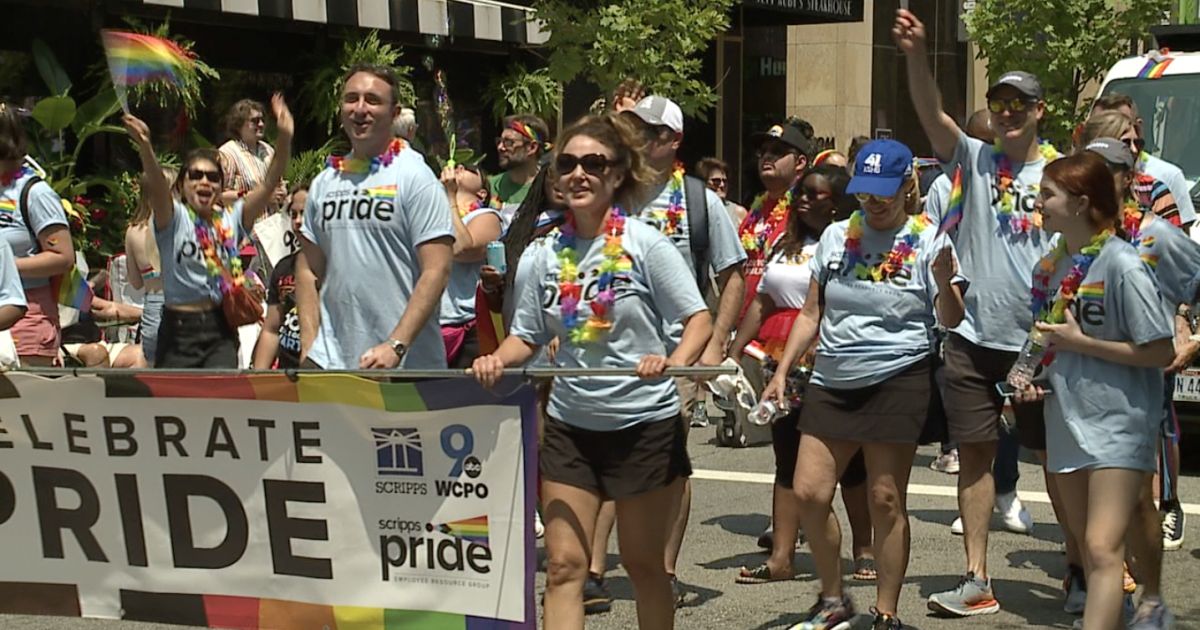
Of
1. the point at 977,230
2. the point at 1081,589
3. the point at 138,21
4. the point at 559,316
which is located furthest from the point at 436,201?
the point at 138,21

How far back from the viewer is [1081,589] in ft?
23.9

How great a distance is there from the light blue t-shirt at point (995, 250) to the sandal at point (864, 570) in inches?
51.0

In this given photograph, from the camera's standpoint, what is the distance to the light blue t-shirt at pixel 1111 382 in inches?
226

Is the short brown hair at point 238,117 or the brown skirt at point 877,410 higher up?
the short brown hair at point 238,117

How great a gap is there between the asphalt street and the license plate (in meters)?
0.44

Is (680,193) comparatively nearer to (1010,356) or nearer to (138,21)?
(1010,356)

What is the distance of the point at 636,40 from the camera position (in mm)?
16797

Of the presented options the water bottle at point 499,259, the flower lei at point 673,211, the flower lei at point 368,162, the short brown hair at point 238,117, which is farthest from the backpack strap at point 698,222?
the short brown hair at point 238,117

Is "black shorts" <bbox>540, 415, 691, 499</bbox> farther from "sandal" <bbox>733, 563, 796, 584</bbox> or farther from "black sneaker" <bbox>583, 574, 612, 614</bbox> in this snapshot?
"sandal" <bbox>733, 563, 796, 584</bbox>

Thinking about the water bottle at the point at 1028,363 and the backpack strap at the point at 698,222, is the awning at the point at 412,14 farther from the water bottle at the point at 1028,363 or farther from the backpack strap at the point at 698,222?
the water bottle at the point at 1028,363

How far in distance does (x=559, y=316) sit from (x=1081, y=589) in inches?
109

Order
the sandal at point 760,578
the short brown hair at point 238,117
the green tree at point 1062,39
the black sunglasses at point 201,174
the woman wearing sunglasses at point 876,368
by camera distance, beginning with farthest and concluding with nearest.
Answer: the green tree at point 1062,39, the short brown hair at point 238,117, the black sunglasses at point 201,174, the sandal at point 760,578, the woman wearing sunglasses at point 876,368

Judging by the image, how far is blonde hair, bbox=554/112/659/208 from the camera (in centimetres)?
573

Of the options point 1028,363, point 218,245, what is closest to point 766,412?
point 1028,363
